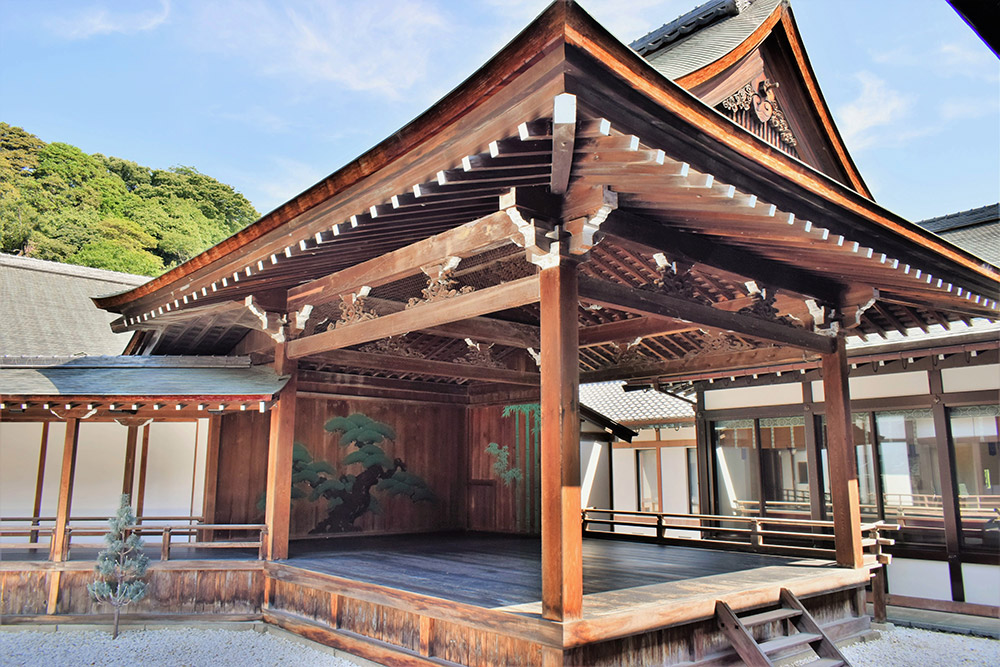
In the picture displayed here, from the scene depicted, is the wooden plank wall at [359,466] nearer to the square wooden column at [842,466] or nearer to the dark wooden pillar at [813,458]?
the dark wooden pillar at [813,458]

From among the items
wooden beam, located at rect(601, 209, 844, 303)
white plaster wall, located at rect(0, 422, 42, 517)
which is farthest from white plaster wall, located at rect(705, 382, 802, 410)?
white plaster wall, located at rect(0, 422, 42, 517)

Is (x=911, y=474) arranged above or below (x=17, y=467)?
below

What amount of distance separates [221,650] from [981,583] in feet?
25.5

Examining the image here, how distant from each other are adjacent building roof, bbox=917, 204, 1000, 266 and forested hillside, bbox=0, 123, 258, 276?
27792 millimetres

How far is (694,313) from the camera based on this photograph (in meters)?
5.14

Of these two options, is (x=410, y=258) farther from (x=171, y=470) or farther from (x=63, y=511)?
(x=171, y=470)

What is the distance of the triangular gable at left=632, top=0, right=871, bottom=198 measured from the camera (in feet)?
17.9

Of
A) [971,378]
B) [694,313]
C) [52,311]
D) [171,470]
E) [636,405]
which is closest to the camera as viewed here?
[694,313]

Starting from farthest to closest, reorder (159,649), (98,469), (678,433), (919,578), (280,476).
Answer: (678,433)
(98,469)
(919,578)
(280,476)
(159,649)

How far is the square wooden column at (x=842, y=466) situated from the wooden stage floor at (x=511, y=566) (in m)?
0.28

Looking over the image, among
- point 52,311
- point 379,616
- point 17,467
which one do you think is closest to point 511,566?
point 379,616

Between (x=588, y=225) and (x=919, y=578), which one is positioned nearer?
(x=588, y=225)

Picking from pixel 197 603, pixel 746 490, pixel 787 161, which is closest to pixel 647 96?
pixel 787 161

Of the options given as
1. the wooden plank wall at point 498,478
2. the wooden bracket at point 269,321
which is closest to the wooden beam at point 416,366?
the wooden bracket at point 269,321
